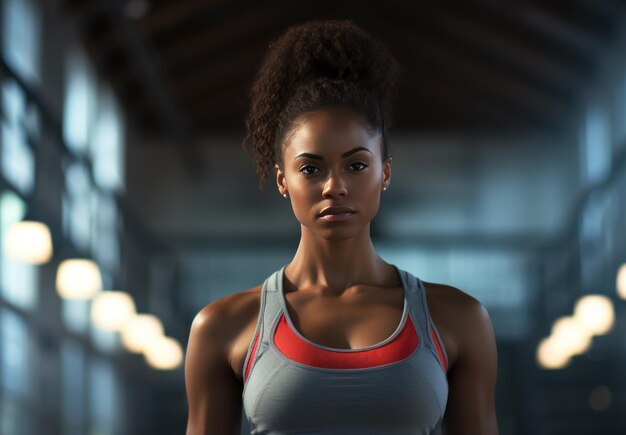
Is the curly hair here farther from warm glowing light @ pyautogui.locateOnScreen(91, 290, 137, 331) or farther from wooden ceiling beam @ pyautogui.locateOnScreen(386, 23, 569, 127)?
wooden ceiling beam @ pyautogui.locateOnScreen(386, 23, 569, 127)

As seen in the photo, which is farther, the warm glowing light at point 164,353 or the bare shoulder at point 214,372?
the warm glowing light at point 164,353

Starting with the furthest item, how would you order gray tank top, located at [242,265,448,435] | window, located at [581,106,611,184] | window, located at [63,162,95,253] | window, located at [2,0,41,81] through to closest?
window, located at [581,106,611,184] < window, located at [63,162,95,253] < window, located at [2,0,41,81] < gray tank top, located at [242,265,448,435]

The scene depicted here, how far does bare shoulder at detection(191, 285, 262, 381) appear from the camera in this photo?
2.03 m

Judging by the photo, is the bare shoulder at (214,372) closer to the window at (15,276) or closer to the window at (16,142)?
the window at (16,142)

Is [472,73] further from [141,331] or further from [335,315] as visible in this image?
[335,315]

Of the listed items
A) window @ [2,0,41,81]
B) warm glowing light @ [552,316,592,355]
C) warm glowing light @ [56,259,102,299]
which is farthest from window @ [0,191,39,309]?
warm glowing light @ [552,316,592,355]

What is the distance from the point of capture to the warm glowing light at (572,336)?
1327 cm

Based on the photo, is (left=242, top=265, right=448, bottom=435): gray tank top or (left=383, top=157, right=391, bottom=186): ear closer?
(left=242, top=265, right=448, bottom=435): gray tank top

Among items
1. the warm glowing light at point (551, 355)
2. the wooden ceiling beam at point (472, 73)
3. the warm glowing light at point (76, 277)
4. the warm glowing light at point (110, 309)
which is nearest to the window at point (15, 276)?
the warm glowing light at point (76, 277)

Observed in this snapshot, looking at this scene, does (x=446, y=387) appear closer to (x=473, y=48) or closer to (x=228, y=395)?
(x=228, y=395)

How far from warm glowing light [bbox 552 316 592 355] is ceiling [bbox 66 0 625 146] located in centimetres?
384

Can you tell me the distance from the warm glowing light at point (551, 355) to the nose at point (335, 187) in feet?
40.3

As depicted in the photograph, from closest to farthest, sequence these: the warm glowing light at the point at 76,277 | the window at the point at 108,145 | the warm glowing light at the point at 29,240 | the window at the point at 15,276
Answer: the warm glowing light at the point at 29,240
the window at the point at 15,276
the warm glowing light at the point at 76,277
the window at the point at 108,145

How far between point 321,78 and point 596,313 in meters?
10.9
